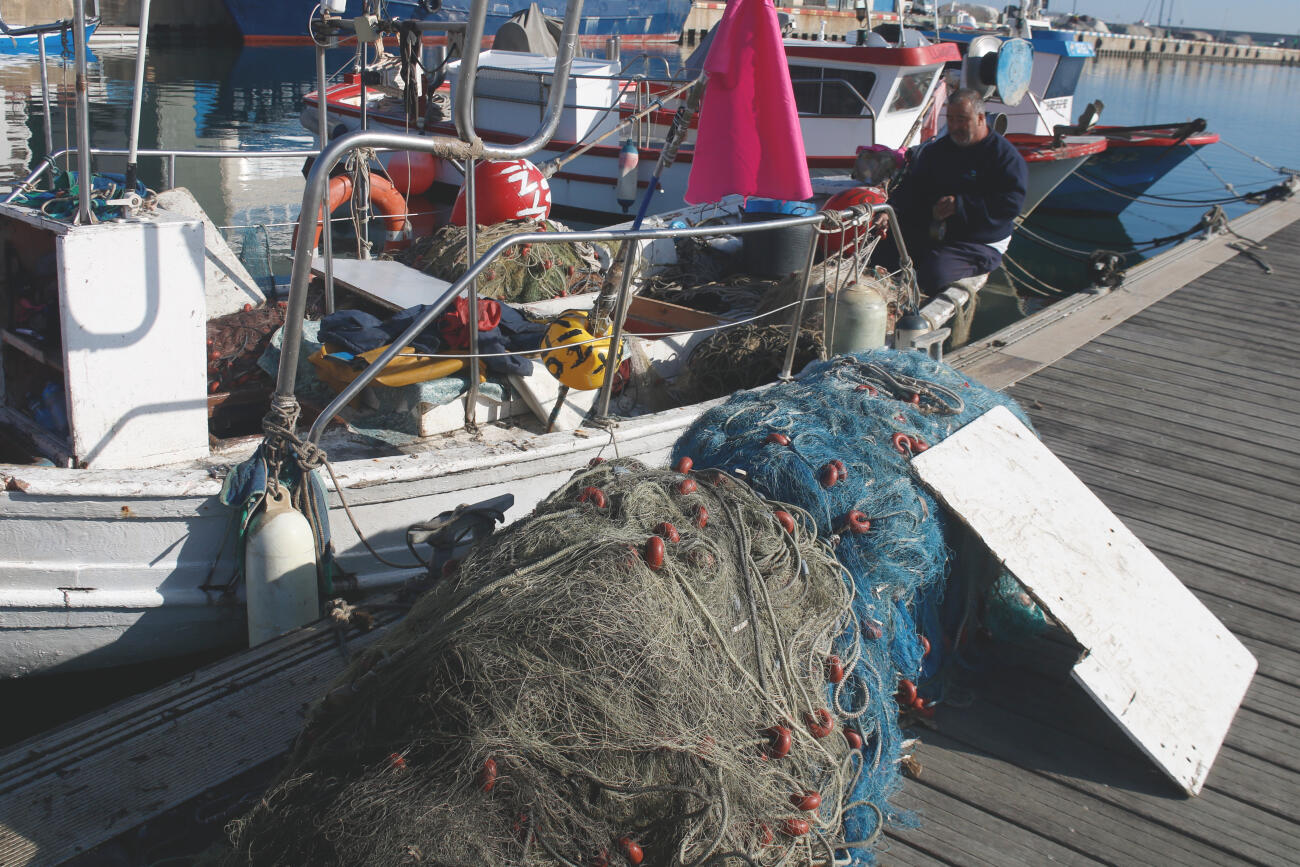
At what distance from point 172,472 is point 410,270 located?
2.62 metres

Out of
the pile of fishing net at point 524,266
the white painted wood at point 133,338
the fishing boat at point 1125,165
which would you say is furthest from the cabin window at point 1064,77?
the white painted wood at point 133,338

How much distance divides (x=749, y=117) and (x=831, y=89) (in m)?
8.67

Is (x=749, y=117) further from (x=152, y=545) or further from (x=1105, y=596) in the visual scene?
(x=152, y=545)

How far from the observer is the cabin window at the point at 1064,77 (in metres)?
16.4

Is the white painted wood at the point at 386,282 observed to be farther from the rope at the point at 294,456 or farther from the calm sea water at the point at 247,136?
the rope at the point at 294,456

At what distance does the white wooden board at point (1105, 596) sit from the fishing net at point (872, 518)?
117 millimetres

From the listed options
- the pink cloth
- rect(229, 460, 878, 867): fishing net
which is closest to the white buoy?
rect(229, 460, 878, 867): fishing net

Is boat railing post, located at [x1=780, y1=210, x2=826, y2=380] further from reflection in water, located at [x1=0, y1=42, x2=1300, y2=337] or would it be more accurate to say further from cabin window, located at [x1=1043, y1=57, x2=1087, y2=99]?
cabin window, located at [x1=1043, y1=57, x2=1087, y2=99]

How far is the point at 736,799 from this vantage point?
201 centimetres

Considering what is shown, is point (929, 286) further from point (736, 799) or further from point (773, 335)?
point (736, 799)

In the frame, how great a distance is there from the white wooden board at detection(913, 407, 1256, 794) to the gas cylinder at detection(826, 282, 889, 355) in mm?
1498

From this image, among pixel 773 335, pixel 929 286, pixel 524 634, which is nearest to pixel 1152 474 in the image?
pixel 773 335

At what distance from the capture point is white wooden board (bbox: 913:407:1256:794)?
9.14ft

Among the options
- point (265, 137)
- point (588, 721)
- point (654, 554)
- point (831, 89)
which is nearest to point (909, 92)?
point (831, 89)
